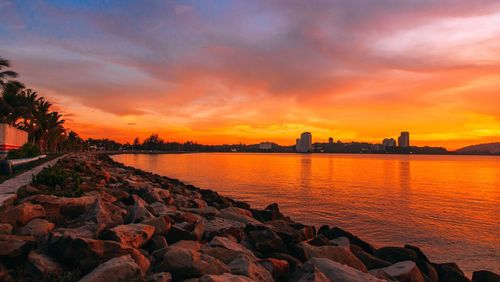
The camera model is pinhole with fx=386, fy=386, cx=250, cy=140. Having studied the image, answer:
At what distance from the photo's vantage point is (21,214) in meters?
6.97

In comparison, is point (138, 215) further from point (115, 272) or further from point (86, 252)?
point (115, 272)

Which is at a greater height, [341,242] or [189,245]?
[189,245]

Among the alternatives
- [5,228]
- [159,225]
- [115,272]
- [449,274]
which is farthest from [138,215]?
[449,274]

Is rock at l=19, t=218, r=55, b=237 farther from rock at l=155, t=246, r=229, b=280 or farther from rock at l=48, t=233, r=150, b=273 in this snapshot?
rock at l=155, t=246, r=229, b=280

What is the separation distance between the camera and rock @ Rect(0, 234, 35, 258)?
5323 mm

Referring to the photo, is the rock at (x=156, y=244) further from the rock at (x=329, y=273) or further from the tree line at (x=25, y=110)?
the tree line at (x=25, y=110)

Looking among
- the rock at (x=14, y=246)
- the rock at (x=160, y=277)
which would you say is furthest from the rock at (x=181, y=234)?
the rock at (x=14, y=246)

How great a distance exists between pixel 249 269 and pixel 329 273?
1296 mm

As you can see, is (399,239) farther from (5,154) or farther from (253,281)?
(5,154)

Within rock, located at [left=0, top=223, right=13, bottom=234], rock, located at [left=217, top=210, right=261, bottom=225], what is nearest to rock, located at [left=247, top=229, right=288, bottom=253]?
rock, located at [left=217, top=210, right=261, bottom=225]

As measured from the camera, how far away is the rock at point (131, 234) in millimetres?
5991

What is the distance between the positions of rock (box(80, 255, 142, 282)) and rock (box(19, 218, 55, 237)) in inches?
79.2

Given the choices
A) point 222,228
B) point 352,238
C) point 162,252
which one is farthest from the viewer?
point 352,238

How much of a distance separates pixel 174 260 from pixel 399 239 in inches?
398
